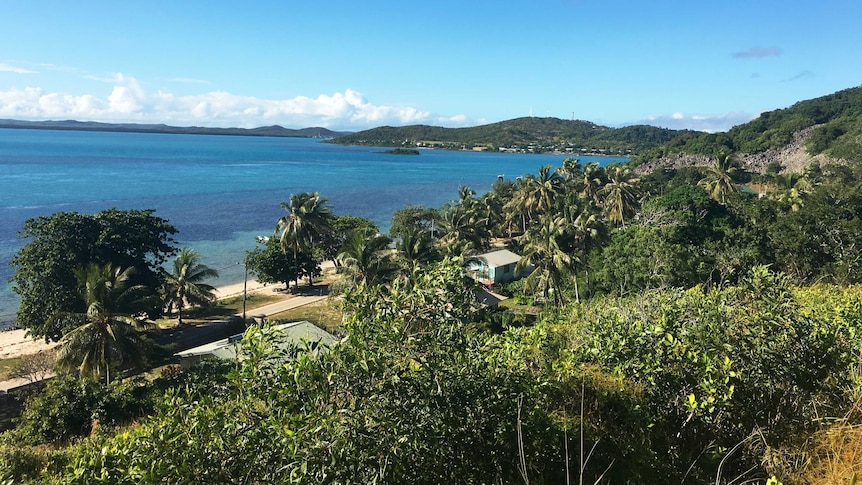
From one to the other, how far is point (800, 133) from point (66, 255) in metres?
118

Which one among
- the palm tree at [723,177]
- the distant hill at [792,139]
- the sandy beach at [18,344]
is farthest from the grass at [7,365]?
the distant hill at [792,139]

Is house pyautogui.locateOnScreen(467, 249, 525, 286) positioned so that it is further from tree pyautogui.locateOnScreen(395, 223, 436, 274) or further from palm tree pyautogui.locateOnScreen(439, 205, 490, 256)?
tree pyautogui.locateOnScreen(395, 223, 436, 274)

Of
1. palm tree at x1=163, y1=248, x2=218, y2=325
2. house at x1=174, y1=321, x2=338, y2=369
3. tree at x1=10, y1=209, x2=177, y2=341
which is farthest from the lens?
palm tree at x1=163, y1=248, x2=218, y2=325

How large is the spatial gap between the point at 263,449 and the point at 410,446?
136 centimetres

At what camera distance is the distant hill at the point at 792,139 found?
79.8m

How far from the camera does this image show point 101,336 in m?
18.2

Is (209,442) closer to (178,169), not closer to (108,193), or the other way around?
(108,193)

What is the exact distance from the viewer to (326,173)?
12612 centimetres

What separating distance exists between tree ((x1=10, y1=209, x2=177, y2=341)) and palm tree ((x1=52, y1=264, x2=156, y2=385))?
3.26m

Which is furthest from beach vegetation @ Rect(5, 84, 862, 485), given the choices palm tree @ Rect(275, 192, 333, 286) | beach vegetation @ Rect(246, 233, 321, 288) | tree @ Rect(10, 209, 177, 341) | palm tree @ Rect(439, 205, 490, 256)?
palm tree @ Rect(439, 205, 490, 256)

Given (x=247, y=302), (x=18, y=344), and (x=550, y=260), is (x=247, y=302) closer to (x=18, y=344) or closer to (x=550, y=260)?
(x=18, y=344)

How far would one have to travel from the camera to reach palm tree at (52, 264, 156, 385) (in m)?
17.8

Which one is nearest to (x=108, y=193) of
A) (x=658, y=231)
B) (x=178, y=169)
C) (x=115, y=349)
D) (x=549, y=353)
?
(x=178, y=169)

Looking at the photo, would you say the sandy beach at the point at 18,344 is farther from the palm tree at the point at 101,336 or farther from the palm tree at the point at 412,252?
the palm tree at the point at 412,252
